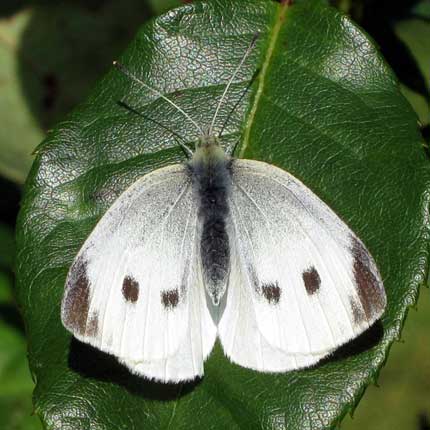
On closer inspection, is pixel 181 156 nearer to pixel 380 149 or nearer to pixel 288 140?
pixel 288 140

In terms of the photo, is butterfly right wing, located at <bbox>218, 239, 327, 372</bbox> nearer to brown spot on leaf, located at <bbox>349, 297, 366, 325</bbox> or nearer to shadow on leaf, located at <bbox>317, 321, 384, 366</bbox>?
shadow on leaf, located at <bbox>317, 321, 384, 366</bbox>

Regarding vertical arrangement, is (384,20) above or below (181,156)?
above

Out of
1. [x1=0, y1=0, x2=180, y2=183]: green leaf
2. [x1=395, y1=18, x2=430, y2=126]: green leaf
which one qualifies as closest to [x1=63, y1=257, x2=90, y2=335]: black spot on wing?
[x1=395, y1=18, x2=430, y2=126]: green leaf

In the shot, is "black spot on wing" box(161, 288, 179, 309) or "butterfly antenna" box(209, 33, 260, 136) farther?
"butterfly antenna" box(209, 33, 260, 136)

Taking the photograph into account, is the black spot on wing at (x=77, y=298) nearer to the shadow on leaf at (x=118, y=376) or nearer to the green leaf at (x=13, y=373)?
the shadow on leaf at (x=118, y=376)

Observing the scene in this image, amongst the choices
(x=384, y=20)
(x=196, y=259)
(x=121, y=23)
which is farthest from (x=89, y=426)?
(x=121, y=23)

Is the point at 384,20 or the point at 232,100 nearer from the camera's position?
the point at 232,100
